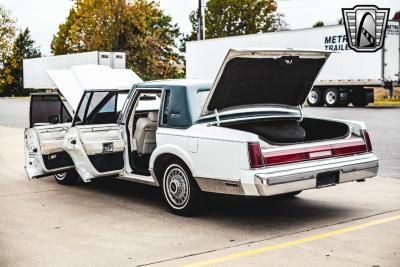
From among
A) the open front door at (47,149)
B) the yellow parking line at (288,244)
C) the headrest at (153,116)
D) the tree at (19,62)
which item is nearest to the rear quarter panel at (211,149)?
the yellow parking line at (288,244)

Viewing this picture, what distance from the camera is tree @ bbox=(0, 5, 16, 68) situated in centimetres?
2500

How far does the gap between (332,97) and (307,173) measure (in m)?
24.4

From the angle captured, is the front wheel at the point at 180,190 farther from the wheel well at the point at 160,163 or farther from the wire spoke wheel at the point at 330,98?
the wire spoke wheel at the point at 330,98

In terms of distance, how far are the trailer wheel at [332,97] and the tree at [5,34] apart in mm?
15092

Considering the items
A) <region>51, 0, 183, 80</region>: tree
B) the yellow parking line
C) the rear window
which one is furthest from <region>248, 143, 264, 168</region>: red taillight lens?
<region>51, 0, 183, 80</region>: tree

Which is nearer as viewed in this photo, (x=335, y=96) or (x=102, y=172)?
(x=102, y=172)

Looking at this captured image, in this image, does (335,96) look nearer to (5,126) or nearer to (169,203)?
(5,126)

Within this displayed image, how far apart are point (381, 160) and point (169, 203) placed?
18.9 feet

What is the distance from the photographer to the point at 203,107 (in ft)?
22.9

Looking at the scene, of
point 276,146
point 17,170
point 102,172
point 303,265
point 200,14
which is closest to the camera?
point 303,265

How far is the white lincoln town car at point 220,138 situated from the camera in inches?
254

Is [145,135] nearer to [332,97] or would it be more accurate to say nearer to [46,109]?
[46,109]

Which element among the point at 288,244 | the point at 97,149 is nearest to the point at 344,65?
the point at 97,149

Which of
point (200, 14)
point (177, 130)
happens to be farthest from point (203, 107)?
point (200, 14)
